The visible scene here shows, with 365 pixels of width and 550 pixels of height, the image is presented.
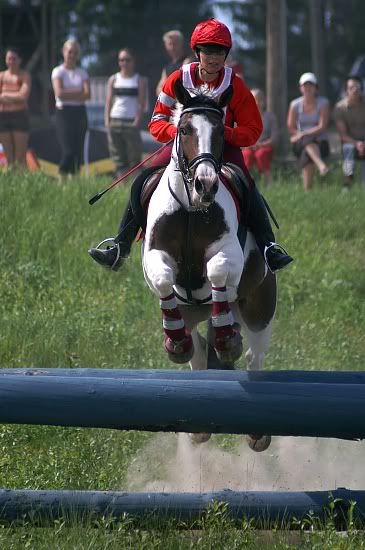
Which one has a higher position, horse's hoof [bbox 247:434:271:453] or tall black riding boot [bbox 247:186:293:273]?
tall black riding boot [bbox 247:186:293:273]

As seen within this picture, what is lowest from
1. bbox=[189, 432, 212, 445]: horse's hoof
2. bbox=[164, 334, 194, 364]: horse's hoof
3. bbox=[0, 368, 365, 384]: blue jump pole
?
bbox=[189, 432, 212, 445]: horse's hoof

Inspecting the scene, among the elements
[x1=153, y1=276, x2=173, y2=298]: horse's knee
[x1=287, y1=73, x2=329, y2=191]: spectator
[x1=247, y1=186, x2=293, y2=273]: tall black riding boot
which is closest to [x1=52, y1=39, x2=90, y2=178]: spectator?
[x1=287, y1=73, x2=329, y2=191]: spectator

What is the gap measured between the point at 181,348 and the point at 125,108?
853 centimetres

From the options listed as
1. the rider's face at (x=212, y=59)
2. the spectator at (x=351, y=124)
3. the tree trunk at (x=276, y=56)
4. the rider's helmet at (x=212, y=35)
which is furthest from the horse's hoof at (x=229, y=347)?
the tree trunk at (x=276, y=56)

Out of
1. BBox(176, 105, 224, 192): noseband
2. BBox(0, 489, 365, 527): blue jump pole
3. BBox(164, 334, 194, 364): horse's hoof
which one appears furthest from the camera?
BBox(164, 334, 194, 364): horse's hoof

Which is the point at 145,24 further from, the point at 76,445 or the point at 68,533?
the point at 68,533

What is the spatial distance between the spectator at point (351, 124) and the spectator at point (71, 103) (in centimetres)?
337

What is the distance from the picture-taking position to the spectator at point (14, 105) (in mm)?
14477

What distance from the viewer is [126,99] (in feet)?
48.8

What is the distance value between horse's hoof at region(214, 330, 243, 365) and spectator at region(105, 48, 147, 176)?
8.59m

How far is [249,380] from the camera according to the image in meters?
5.70

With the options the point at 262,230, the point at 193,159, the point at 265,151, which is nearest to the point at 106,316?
the point at 262,230

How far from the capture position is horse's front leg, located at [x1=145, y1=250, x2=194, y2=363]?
6.42 metres

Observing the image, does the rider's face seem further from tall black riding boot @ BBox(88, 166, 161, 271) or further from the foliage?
the foliage
